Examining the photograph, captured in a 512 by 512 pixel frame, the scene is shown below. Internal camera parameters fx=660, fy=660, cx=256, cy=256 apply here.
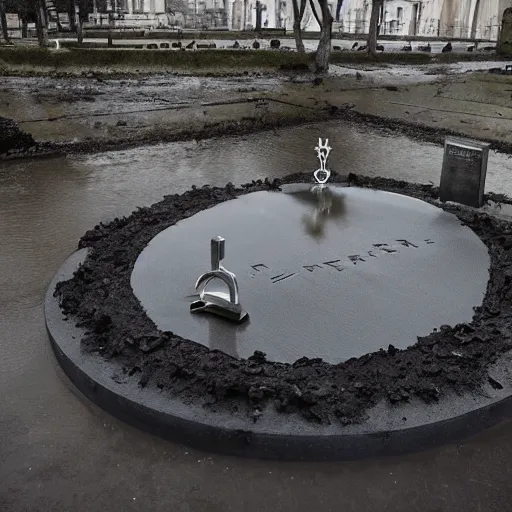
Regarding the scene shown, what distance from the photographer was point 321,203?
6.48 m

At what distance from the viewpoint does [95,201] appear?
7.48 m

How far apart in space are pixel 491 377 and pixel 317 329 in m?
1.08

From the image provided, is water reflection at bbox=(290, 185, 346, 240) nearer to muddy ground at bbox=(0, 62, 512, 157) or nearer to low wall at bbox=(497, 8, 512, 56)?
muddy ground at bbox=(0, 62, 512, 157)

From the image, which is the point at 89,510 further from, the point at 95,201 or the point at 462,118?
the point at 462,118

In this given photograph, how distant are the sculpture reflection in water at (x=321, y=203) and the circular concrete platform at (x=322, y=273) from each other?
3cm

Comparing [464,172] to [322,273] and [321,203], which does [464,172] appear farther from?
[322,273]

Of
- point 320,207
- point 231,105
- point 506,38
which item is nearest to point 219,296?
point 320,207

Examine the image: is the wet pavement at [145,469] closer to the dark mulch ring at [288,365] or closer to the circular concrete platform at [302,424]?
the circular concrete platform at [302,424]

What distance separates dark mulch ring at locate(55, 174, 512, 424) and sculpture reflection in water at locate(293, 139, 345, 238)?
5.22ft

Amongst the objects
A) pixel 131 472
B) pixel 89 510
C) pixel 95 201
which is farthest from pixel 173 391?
pixel 95 201

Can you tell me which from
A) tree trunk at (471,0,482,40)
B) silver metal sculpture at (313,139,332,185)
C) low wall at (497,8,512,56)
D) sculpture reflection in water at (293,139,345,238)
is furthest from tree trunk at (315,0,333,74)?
tree trunk at (471,0,482,40)

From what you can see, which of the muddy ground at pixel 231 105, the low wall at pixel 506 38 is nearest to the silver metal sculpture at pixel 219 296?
the muddy ground at pixel 231 105

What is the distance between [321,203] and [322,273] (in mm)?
1683

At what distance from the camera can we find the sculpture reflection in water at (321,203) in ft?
19.2
